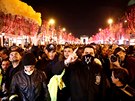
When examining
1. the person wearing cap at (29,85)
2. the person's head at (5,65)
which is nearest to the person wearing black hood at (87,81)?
the person wearing cap at (29,85)

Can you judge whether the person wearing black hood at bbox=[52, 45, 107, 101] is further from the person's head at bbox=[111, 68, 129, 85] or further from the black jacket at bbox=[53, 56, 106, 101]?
the person's head at bbox=[111, 68, 129, 85]

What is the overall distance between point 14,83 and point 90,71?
4.77 feet

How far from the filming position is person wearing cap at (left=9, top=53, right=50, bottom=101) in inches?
254

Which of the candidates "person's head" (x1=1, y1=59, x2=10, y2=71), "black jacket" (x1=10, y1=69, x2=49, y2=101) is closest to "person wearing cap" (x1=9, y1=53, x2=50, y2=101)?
"black jacket" (x1=10, y1=69, x2=49, y2=101)

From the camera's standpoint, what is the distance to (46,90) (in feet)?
21.1

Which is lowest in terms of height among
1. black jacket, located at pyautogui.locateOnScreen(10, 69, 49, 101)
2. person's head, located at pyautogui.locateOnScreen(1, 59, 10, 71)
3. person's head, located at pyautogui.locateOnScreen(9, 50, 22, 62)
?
black jacket, located at pyautogui.locateOnScreen(10, 69, 49, 101)

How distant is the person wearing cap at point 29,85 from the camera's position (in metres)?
6.44

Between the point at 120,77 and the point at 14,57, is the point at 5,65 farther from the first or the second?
the point at 120,77

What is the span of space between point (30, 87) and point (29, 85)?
0.14ft

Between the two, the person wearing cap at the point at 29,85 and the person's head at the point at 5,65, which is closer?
the person wearing cap at the point at 29,85

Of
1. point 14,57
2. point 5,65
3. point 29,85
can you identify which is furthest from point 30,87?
Answer: point 5,65

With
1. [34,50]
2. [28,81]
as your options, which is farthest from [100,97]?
[34,50]

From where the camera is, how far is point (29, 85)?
6.43 metres

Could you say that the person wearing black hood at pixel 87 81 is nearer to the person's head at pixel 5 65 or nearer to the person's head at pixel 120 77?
the person's head at pixel 120 77
